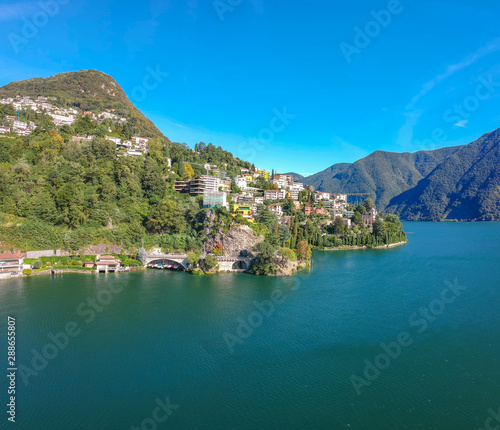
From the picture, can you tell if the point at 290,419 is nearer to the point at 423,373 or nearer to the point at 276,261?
the point at 423,373

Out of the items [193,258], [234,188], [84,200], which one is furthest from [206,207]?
[234,188]

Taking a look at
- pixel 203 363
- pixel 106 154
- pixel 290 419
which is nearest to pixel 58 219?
pixel 106 154

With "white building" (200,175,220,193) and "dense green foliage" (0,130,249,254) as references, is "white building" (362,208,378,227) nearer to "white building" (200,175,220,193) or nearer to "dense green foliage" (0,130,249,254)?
"white building" (200,175,220,193)

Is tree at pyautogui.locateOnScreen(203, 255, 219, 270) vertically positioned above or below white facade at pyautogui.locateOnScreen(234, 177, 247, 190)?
below

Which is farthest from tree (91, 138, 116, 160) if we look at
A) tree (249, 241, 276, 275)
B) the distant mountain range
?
the distant mountain range

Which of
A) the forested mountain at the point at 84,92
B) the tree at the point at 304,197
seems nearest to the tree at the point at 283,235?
the tree at the point at 304,197
